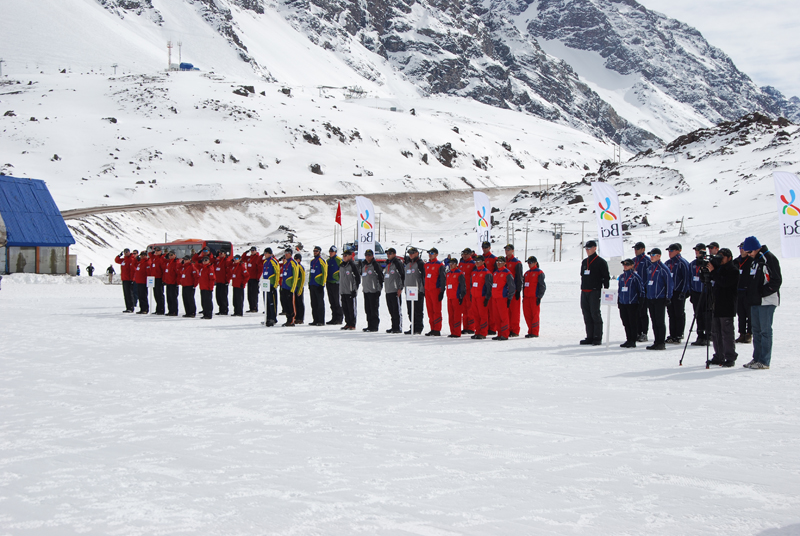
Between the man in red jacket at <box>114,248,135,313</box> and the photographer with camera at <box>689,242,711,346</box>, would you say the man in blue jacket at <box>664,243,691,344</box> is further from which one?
the man in red jacket at <box>114,248,135,313</box>

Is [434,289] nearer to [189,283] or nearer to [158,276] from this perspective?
[189,283]

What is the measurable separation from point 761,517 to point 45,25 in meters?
157

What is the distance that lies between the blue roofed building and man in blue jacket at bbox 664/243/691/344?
3176cm

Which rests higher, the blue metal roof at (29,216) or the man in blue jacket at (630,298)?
the blue metal roof at (29,216)

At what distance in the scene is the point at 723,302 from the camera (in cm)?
1002

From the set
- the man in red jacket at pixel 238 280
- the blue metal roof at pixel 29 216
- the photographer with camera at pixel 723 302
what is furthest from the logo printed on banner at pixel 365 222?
the blue metal roof at pixel 29 216

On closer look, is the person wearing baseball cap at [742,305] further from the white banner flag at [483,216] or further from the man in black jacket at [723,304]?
the white banner flag at [483,216]

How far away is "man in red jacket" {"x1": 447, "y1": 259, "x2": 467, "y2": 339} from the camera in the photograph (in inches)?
555

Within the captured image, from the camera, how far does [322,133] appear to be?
8869 centimetres

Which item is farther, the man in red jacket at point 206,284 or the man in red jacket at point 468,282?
the man in red jacket at point 206,284

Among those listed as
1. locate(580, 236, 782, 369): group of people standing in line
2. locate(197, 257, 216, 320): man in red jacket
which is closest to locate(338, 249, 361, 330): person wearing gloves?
locate(197, 257, 216, 320): man in red jacket

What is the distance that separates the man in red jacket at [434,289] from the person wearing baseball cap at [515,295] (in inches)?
57.3

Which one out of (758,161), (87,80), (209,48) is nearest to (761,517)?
(758,161)

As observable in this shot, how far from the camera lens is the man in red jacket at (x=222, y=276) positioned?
19297mm
